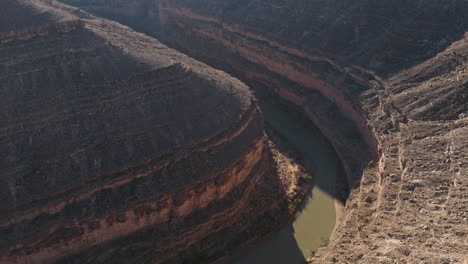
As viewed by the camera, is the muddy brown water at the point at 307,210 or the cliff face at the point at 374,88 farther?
the muddy brown water at the point at 307,210

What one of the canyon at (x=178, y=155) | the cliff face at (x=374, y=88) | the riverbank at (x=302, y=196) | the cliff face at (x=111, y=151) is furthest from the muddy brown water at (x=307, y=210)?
the cliff face at (x=111, y=151)

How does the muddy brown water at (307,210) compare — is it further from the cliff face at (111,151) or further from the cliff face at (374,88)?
the cliff face at (111,151)

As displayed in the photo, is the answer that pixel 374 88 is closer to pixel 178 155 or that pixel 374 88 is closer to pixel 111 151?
pixel 178 155

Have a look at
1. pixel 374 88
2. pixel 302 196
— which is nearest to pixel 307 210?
pixel 302 196

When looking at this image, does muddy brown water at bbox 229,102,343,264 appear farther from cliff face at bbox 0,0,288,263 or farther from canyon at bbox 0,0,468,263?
cliff face at bbox 0,0,288,263

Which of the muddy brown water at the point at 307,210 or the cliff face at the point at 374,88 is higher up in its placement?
the cliff face at the point at 374,88

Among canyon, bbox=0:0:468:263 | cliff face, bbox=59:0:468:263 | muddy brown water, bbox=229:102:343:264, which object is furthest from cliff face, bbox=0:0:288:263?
cliff face, bbox=59:0:468:263

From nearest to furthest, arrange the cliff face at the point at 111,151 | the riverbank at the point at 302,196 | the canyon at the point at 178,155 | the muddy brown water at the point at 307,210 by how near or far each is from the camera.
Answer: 1. the canyon at the point at 178,155
2. the cliff face at the point at 111,151
3. the muddy brown water at the point at 307,210
4. the riverbank at the point at 302,196

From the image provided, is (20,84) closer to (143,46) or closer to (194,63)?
(143,46)
